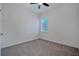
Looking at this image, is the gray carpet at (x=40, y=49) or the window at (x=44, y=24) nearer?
the gray carpet at (x=40, y=49)

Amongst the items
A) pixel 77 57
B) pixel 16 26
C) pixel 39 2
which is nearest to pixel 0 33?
pixel 16 26

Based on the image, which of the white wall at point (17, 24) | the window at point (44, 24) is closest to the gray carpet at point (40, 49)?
the white wall at point (17, 24)

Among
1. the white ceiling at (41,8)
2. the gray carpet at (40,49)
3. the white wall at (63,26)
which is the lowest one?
the gray carpet at (40,49)

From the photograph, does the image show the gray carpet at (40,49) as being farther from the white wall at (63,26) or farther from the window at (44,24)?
the window at (44,24)

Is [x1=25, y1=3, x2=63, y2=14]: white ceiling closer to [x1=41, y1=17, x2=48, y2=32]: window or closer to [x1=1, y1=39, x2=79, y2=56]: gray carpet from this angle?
[x1=41, y1=17, x2=48, y2=32]: window

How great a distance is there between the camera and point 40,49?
5.14 ft

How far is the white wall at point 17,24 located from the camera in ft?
4.71

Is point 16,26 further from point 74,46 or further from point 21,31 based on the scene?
point 74,46

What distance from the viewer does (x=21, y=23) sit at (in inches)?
61.5

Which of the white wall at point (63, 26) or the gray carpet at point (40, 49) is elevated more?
the white wall at point (63, 26)

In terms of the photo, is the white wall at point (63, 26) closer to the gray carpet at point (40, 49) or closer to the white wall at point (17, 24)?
the gray carpet at point (40, 49)

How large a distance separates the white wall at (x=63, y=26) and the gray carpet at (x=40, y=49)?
0.10m

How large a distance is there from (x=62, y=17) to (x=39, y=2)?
0.57m

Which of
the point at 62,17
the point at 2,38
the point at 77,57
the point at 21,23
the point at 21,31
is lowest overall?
the point at 77,57
